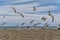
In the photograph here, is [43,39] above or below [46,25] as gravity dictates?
above

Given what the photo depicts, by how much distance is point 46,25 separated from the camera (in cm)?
6128

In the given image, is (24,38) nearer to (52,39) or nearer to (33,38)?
(33,38)

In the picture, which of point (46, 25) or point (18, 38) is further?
point (46, 25)

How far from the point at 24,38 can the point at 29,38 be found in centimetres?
56

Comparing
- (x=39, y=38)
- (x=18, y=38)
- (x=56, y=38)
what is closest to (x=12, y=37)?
(x=18, y=38)

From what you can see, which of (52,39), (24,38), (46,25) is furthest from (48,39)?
(46,25)

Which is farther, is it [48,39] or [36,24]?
[36,24]

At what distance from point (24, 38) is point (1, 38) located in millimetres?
2525

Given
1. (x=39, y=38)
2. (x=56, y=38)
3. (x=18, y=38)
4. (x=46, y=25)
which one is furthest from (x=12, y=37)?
(x=46, y=25)

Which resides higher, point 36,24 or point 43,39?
point 43,39

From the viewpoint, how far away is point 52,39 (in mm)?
27812

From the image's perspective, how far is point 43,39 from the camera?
91.9ft

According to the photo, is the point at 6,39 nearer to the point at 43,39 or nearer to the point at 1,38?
the point at 1,38

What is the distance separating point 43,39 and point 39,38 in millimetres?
588
